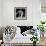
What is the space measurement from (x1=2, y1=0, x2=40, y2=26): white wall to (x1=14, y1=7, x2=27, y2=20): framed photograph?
138mm

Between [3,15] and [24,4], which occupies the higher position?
[24,4]

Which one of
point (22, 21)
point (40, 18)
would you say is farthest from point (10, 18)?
point (40, 18)

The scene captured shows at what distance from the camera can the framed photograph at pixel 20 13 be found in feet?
18.7

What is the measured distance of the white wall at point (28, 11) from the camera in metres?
5.67

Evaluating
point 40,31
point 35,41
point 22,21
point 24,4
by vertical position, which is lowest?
point 35,41

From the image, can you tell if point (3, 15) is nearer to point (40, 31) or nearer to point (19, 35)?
point (19, 35)

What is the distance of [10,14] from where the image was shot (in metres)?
5.72

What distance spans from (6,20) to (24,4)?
3.66 ft

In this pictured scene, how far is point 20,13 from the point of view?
227 inches

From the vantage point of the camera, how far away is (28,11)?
18.6 ft

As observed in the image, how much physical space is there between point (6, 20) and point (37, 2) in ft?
5.43

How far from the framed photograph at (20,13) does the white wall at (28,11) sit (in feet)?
0.45

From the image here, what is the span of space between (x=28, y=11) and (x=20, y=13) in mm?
387

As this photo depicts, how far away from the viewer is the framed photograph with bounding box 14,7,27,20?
5.70 metres
